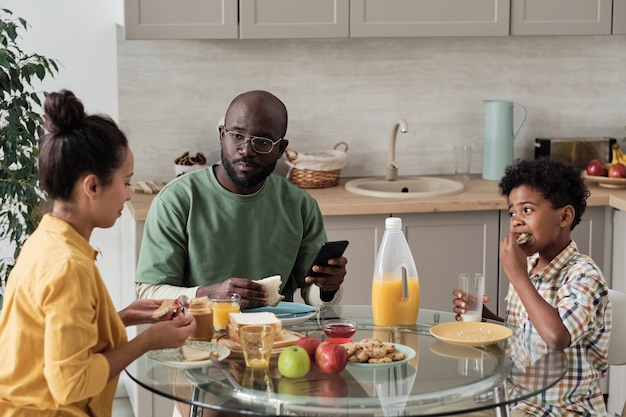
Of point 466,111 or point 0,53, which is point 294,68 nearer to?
point 466,111

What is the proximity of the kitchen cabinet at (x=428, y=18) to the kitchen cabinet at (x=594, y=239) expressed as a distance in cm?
82

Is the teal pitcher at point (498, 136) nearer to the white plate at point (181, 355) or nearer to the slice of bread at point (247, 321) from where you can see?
the slice of bread at point (247, 321)

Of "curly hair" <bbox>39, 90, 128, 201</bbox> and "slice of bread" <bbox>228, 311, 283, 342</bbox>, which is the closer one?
"curly hair" <bbox>39, 90, 128, 201</bbox>

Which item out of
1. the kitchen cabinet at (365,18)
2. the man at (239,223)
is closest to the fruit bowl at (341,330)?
the man at (239,223)

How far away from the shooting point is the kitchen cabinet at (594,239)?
3.91 meters

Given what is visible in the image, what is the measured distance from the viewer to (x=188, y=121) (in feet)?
13.6

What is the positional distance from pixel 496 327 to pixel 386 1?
77.1 inches

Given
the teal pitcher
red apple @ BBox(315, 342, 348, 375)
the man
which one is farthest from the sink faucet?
red apple @ BBox(315, 342, 348, 375)

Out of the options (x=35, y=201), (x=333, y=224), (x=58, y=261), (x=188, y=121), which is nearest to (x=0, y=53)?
(x=35, y=201)

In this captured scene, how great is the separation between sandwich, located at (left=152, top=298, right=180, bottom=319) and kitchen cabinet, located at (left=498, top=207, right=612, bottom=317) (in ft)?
6.49

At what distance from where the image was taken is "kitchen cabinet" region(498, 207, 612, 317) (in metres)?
3.91

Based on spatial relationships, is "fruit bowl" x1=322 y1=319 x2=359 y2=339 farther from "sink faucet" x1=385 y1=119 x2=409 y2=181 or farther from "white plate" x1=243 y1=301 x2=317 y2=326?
"sink faucet" x1=385 y1=119 x2=409 y2=181

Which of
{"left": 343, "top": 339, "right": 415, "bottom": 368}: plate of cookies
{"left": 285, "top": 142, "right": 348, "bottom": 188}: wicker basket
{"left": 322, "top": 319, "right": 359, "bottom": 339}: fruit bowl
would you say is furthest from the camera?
{"left": 285, "top": 142, "right": 348, "bottom": 188}: wicker basket

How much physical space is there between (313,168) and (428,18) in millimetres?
752
